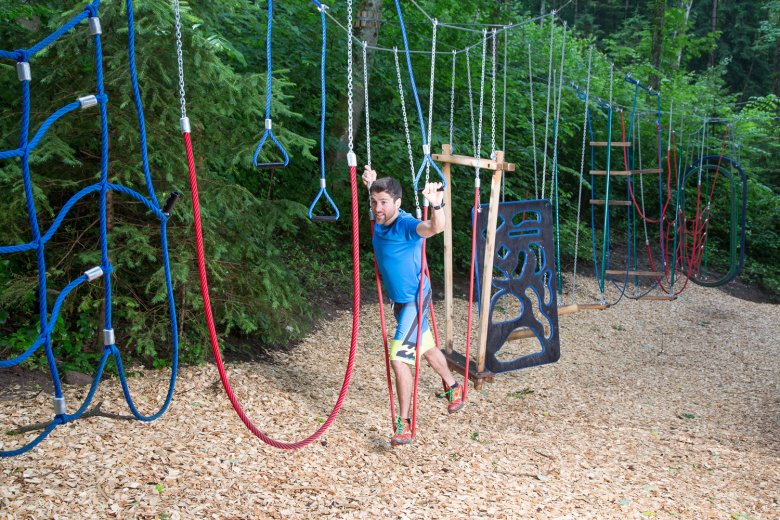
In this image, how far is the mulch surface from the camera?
3088mm

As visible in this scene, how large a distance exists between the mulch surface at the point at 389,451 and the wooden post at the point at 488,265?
49cm

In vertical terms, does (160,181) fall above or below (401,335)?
above

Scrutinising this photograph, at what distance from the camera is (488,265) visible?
4.68m

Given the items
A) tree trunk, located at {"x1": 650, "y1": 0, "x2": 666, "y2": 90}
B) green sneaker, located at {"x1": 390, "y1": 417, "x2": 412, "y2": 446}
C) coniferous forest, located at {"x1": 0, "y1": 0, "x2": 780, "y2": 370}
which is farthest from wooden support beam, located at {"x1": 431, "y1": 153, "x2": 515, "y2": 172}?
tree trunk, located at {"x1": 650, "y1": 0, "x2": 666, "y2": 90}

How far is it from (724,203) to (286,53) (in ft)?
35.8

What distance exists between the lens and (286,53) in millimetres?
7355

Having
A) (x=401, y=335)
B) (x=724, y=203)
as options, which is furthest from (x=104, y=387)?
(x=724, y=203)

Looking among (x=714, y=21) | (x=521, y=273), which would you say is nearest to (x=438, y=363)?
(x=521, y=273)

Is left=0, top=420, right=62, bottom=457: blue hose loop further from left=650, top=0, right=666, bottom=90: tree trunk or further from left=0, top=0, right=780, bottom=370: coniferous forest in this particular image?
left=650, top=0, right=666, bottom=90: tree trunk

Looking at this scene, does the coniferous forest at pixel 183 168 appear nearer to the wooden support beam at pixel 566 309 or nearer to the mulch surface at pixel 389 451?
the mulch surface at pixel 389 451

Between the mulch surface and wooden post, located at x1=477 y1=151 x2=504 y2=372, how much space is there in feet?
1.59

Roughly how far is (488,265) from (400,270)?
1.19 m

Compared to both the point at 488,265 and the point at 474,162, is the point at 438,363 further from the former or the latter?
the point at 474,162

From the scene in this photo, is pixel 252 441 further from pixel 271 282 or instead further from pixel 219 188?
pixel 219 188
